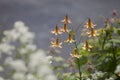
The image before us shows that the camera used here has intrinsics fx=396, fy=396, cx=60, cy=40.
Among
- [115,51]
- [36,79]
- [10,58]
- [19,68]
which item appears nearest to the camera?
[36,79]

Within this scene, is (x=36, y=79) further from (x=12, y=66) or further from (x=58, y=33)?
(x=58, y=33)

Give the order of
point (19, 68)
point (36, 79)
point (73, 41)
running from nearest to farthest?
point (36, 79) < point (19, 68) < point (73, 41)

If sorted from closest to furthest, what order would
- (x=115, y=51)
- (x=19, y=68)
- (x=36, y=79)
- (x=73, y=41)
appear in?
1. (x=36, y=79)
2. (x=19, y=68)
3. (x=73, y=41)
4. (x=115, y=51)

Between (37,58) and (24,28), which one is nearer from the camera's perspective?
(37,58)

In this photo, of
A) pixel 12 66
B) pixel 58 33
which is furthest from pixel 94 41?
pixel 12 66

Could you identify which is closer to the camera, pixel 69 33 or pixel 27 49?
pixel 27 49

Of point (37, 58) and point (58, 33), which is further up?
point (58, 33)

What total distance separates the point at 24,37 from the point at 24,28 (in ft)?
0.31

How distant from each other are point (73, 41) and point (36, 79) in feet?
1.75

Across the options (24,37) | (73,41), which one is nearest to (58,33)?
(73,41)

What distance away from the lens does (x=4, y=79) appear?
6.02 feet

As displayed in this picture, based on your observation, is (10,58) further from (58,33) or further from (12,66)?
(58,33)

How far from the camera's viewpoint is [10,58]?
1.93 metres

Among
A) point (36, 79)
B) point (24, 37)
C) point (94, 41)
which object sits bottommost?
point (36, 79)
